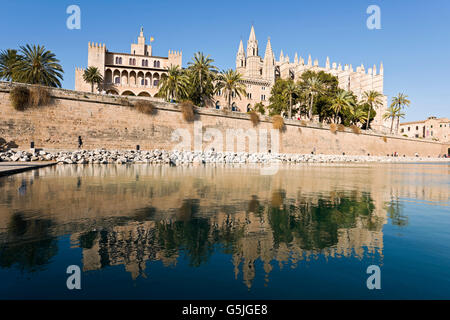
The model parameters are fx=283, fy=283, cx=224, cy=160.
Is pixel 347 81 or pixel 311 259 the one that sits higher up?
pixel 347 81

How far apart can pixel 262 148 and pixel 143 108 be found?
49.9ft

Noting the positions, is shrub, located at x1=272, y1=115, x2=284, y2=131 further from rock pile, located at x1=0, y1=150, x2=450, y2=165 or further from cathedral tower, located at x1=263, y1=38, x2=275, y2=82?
cathedral tower, located at x1=263, y1=38, x2=275, y2=82

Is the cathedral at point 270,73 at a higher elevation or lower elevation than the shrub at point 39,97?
higher

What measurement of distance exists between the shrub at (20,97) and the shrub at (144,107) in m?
8.19

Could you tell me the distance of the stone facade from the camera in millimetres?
81938

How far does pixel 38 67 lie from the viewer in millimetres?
28828

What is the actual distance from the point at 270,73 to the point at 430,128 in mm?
52218

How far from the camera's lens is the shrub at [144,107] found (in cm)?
2597

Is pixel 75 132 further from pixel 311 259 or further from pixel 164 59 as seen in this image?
pixel 164 59

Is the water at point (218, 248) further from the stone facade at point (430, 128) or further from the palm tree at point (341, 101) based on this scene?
the stone facade at point (430, 128)

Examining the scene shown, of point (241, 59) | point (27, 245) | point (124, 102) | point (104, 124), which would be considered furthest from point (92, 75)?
point (241, 59)

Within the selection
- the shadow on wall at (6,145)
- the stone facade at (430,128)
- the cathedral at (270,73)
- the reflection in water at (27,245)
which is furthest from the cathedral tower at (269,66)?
the reflection in water at (27,245)

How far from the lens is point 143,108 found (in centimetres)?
2606
